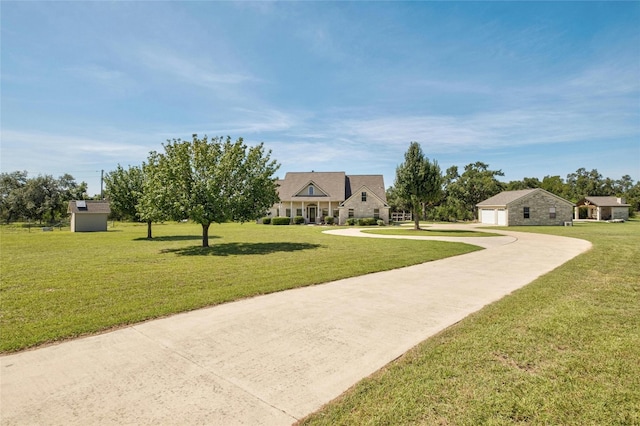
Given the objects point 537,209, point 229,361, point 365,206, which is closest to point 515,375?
point 229,361

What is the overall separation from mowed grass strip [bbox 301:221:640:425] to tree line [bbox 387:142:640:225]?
23798 millimetres

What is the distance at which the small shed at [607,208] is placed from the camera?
47.8 metres

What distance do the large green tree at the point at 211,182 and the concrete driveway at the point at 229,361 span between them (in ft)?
29.0

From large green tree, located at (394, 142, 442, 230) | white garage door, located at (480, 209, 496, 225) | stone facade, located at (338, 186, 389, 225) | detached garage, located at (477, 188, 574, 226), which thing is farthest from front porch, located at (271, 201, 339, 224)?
detached garage, located at (477, 188, 574, 226)

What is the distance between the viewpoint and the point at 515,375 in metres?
3.35

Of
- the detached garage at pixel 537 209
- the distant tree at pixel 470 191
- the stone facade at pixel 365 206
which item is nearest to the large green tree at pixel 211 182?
the stone facade at pixel 365 206

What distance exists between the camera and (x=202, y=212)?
557 inches

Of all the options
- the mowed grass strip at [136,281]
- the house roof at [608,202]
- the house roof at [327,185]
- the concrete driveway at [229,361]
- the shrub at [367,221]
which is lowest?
the concrete driveway at [229,361]

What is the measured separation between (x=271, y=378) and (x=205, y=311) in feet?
9.30

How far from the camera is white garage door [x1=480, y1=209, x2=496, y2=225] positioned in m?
40.2

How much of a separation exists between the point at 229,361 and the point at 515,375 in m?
3.10

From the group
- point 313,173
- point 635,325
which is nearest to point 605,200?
point 313,173

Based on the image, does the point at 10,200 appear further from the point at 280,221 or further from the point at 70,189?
the point at 280,221

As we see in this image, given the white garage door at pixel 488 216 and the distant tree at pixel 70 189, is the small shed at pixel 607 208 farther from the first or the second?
the distant tree at pixel 70 189
